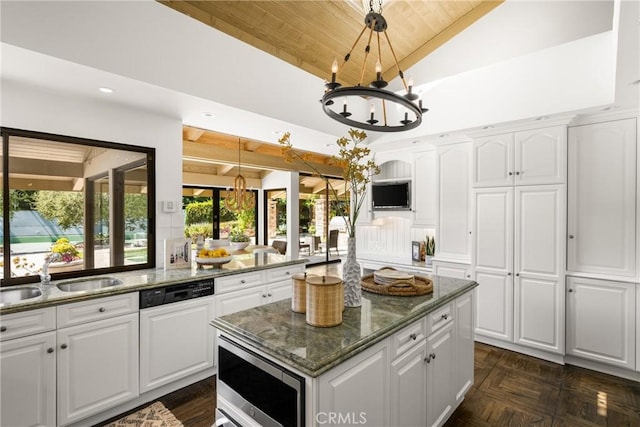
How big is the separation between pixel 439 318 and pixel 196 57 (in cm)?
263

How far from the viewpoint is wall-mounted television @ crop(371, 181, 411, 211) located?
4.39m

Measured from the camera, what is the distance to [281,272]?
10.9 feet

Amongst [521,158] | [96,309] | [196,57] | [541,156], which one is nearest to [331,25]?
[196,57]

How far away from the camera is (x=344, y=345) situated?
1273 millimetres

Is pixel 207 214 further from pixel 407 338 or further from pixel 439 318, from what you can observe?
pixel 407 338

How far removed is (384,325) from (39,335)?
2.06 metres

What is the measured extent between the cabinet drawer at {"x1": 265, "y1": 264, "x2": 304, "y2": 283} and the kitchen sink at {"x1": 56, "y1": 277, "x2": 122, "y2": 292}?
1.30m

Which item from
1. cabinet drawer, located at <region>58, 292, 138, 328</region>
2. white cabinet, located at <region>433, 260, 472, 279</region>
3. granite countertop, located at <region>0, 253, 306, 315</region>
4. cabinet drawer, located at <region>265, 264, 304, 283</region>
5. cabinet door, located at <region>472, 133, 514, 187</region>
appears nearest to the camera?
granite countertop, located at <region>0, 253, 306, 315</region>

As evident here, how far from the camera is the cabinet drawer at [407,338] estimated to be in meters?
1.55

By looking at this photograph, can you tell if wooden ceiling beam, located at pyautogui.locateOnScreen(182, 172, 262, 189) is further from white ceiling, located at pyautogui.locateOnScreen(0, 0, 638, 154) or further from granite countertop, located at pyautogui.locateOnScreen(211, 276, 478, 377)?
granite countertop, located at pyautogui.locateOnScreen(211, 276, 478, 377)

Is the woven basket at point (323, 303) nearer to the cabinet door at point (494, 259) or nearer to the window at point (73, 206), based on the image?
the window at point (73, 206)

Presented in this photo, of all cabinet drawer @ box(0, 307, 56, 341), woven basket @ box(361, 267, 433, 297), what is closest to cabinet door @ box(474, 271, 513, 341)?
woven basket @ box(361, 267, 433, 297)

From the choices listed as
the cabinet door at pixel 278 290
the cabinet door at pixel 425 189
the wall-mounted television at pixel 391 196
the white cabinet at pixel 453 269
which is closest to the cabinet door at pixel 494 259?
the white cabinet at pixel 453 269

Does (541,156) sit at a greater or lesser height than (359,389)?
greater
